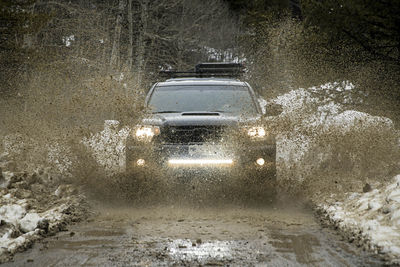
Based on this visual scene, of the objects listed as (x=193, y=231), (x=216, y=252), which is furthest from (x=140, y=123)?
(x=216, y=252)

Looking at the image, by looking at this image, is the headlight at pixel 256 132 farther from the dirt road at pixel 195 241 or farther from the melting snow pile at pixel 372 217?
the melting snow pile at pixel 372 217

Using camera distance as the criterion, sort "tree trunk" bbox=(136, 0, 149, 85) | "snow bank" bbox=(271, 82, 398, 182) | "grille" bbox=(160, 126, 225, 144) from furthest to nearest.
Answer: "tree trunk" bbox=(136, 0, 149, 85) → "snow bank" bbox=(271, 82, 398, 182) → "grille" bbox=(160, 126, 225, 144)

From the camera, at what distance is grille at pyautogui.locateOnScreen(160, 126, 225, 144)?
6.29 metres

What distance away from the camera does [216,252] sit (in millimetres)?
4238

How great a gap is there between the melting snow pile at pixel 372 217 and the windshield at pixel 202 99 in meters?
1.90

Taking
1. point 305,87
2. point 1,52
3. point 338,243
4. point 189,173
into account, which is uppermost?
point 1,52

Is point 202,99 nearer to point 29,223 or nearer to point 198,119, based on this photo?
point 198,119

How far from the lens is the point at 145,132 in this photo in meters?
6.43

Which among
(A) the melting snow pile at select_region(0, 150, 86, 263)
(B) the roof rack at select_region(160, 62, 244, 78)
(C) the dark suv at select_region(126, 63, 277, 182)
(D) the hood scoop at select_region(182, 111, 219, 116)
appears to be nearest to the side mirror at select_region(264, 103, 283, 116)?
(C) the dark suv at select_region(126, 63, 277, 182)

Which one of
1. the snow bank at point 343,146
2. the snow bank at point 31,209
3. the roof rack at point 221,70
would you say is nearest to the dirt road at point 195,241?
the snow bank at point 31,209

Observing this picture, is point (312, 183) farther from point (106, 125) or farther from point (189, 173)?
point (106, 125)

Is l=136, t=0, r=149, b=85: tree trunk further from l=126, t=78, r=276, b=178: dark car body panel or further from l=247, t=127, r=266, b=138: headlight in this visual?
l=247, t=127, r=266, b=138: headlight

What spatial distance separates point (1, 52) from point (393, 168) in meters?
13.9

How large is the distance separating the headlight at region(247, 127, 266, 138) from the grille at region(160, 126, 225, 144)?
353 mm
